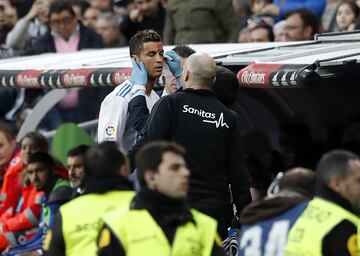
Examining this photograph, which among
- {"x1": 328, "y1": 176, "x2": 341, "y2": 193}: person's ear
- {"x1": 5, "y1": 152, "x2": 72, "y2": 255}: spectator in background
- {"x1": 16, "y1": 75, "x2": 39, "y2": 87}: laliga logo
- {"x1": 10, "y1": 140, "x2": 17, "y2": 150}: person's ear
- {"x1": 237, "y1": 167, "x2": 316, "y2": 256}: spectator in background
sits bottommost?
{"x1": 5, "y1": 152, "x2": 72, "y2": 255}: spectator in background

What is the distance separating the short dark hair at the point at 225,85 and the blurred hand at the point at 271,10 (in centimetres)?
649

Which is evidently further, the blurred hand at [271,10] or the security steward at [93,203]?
the blurred hand at [271,10]

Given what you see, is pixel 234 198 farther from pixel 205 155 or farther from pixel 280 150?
pixel 280 150

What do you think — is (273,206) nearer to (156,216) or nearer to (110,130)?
(156,216)

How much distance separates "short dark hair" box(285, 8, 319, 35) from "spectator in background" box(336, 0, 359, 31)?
0.25 metres

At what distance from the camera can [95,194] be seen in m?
8.46

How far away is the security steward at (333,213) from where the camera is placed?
814 cm

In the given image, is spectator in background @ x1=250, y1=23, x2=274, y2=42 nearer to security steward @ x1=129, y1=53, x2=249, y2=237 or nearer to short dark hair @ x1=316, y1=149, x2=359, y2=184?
security steward @ x1=129, y1=53, x2=249, y2=237

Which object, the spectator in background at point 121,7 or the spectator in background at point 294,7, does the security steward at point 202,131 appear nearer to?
the spectator in background at point 294,7

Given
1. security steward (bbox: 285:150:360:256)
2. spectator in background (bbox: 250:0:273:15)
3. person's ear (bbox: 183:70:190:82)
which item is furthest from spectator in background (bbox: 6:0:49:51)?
security steward (bbox: 285:150:360:256)

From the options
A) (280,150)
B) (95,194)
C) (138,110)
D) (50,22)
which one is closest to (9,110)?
(50,22)

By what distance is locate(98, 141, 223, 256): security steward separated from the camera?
7.81 metres

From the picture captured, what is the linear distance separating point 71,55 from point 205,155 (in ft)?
18.1

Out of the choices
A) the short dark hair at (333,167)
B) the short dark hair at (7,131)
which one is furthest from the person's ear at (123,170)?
the short dark hair at (7,131)
